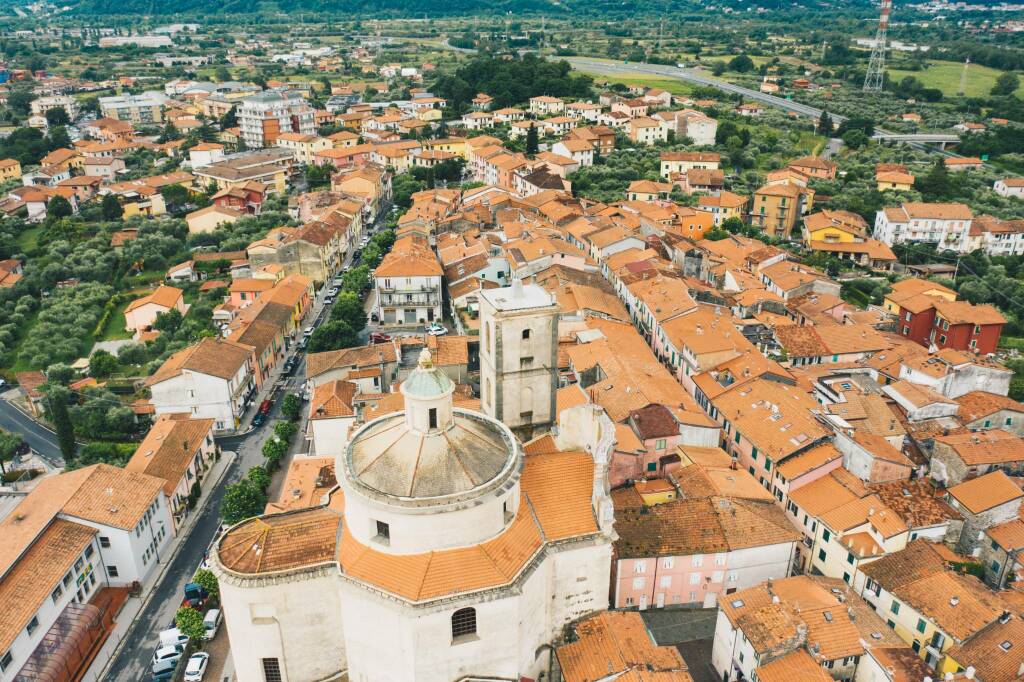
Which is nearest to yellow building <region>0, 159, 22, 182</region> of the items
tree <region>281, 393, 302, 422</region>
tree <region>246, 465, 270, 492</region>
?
tree <region>281, 393, 302, 422</region>

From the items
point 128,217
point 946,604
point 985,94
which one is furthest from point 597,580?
point 985,94

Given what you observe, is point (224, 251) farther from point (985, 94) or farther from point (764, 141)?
point (985, 94)

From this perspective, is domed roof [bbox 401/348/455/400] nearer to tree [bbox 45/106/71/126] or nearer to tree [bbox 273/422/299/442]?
tree [bbox 273/422/299/442]

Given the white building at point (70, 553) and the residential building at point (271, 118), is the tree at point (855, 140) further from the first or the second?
the white building at point (70, 553)

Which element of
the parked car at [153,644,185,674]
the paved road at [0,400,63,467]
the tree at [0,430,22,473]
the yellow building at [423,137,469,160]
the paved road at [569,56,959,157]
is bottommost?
the paved road at [0,400,63,467]

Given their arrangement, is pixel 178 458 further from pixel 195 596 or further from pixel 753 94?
pixel 753 94

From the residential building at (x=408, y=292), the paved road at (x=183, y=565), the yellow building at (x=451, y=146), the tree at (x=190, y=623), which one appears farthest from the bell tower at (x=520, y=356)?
the yellow building at (x=451, y=146)
